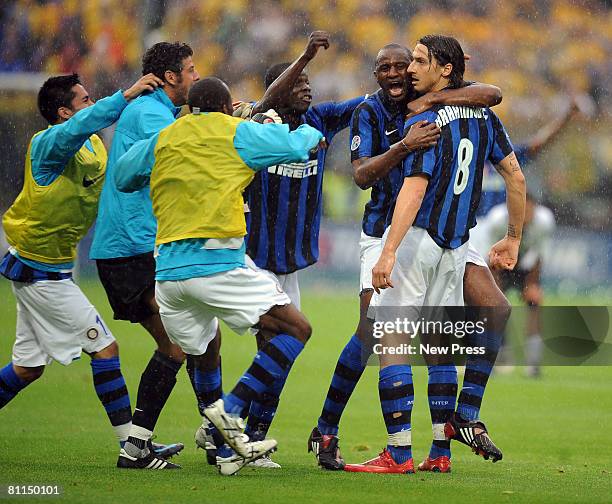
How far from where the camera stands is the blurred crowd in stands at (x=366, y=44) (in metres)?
22.7

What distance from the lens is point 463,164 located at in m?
5.72

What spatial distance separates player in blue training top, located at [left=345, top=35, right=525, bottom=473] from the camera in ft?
18.5

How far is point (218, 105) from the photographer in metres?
5.44

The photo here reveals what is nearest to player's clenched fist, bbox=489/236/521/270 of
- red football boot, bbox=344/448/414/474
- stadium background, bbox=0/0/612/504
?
red football boot, bbox=344/448/414/474

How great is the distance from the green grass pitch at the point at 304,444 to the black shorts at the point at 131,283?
814 mm

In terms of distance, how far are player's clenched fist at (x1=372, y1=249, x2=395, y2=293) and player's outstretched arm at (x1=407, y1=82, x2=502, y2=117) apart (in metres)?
0.76

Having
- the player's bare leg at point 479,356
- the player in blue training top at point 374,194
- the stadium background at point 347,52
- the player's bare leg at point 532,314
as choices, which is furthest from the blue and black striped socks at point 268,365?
the stadium background at point 347,52

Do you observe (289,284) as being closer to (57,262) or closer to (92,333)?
(92,333)

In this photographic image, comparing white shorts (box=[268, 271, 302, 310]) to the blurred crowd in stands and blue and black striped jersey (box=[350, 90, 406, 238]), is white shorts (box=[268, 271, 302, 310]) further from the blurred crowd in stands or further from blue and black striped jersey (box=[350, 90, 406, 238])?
the blurred crowd in stands

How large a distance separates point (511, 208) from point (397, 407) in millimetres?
1227

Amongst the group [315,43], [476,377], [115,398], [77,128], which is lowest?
[115,398]

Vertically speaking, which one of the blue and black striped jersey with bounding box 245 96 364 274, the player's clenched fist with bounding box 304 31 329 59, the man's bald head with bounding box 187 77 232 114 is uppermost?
the player's clenched fist with bounding box 304 31 329 59

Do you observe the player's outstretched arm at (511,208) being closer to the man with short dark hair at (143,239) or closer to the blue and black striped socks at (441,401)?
the blue and black striped socks at (441,401)

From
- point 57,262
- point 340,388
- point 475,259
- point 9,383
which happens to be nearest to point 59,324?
point 57,262
